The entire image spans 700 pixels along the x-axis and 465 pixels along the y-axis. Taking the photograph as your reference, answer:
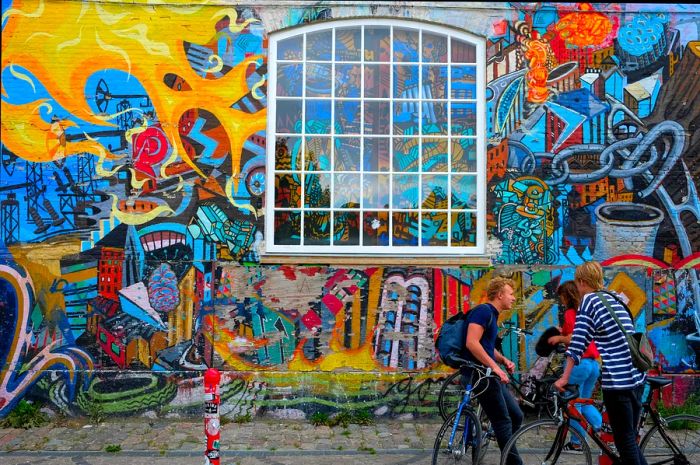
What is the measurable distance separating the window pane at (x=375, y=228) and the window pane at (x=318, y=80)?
4.94ft

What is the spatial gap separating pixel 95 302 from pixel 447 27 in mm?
5088

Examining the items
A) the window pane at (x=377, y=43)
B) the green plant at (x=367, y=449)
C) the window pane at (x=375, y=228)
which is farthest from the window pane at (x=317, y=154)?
the green plant at (x=367, y=449)

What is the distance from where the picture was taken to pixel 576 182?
27.9ft

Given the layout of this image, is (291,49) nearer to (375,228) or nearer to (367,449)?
(375,228)

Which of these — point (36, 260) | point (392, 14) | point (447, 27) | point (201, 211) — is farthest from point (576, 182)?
point (36, 260)

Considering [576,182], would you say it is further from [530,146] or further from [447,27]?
[447,27]

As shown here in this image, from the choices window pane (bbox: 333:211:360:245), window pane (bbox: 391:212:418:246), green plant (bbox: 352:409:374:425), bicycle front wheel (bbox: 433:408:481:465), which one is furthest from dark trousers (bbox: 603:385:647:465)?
window pane (bbox: 333:211:360:245)

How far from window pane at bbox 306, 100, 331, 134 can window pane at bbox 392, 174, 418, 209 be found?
1.00 metres

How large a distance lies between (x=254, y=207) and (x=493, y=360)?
3661 mm

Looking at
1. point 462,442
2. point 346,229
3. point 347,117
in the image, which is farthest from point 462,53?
point 462,442

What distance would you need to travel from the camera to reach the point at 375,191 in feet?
28.5

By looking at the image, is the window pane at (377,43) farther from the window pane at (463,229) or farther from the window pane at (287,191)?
the window pane at (463,229)

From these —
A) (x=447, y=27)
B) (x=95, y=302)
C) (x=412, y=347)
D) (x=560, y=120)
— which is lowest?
(x=412, y=347)

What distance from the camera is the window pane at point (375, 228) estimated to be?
28.3ft
